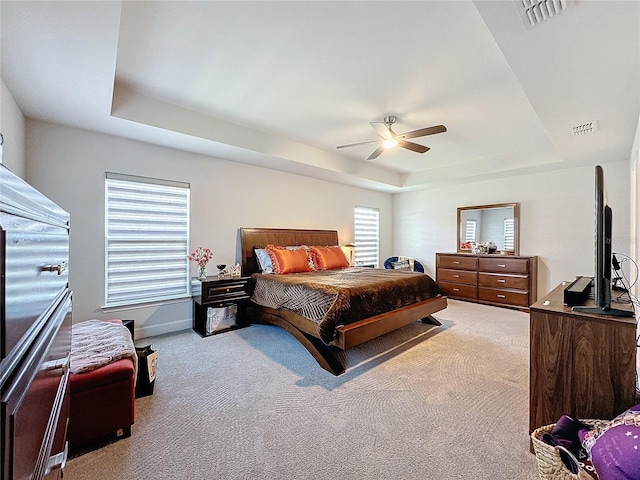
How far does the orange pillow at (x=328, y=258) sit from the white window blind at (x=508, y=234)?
3.08 metres

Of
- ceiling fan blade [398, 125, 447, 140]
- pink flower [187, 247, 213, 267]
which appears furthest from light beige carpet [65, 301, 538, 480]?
ceiling fan blade [398, 125, 447, 140]

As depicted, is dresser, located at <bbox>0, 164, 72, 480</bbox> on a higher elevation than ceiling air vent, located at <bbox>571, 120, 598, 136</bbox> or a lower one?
lower

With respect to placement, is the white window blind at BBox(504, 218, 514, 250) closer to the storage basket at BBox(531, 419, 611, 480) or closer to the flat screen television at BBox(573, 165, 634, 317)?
the flat screen television at BBox(573, 165, 634, 317)

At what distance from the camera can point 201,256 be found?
3.97 meters

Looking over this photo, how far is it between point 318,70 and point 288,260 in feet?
8.22

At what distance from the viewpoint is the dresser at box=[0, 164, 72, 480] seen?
0.56m

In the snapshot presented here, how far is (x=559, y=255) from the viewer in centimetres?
477

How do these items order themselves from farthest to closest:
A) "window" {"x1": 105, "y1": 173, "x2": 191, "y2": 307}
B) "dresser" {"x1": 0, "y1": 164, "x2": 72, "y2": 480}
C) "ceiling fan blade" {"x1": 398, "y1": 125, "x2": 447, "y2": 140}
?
"window" {"x1": 105, "y1": 173, "x2": 191, "y2": 307} → "ceiling fan blade" {"x1": 398, "y1": 125, "x2": 447, "y2": 140} → "dresser" {"x1": 0, "y1": 164, "x2": 72, "y2": 480}

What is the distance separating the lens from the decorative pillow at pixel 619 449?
104cm

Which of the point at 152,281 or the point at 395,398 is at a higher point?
the point at 152,281

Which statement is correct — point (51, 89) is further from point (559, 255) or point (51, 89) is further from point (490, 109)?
point (559, 255)

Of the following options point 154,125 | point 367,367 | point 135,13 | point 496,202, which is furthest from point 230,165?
point 496,202

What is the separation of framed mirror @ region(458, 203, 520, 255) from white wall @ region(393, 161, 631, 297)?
12cm

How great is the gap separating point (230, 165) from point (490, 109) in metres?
3.49
